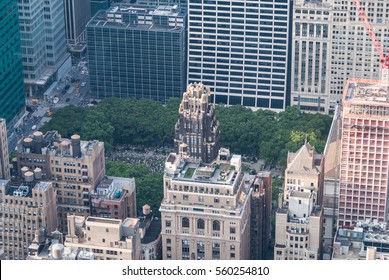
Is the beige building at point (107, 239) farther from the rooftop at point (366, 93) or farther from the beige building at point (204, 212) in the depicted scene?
the rooftop at point (366, 93)

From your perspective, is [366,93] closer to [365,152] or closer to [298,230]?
[365,152]

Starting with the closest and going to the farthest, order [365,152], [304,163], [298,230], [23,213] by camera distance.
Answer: [298,230]
[304,163]
[365,152]
[23,213]

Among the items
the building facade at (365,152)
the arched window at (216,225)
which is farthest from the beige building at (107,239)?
the building facade at (365,152)

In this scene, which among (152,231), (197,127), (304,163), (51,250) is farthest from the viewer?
(152,231)

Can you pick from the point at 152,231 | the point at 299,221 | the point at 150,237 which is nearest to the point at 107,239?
the point at 150,237

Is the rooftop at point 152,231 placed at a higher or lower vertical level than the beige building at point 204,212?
lower

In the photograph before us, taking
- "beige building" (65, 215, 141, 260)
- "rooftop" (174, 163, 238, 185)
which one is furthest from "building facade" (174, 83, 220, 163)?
"beige building" (65, 215, 141, 260)
